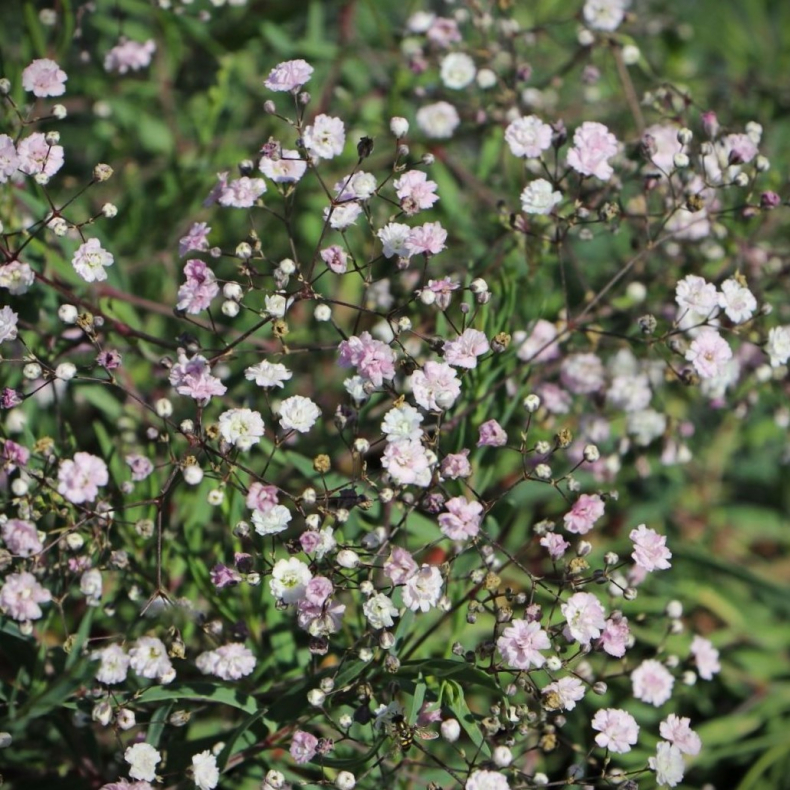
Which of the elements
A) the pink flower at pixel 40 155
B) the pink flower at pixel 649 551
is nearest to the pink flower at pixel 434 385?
the pink flower at pixel 649 551

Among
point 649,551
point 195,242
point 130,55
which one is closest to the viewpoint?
point 649,551

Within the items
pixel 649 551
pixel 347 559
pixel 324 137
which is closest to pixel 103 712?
pixel 347 559

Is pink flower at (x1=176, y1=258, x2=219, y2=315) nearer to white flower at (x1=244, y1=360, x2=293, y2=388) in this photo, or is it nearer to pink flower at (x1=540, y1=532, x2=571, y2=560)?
white flower at (x1=244, y1=360, x2=293, y2=388)

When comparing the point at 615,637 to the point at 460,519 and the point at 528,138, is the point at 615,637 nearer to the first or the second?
the point at 460,519

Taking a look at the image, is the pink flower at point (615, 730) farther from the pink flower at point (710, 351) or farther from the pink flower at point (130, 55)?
the pink flower at point (130, 55)

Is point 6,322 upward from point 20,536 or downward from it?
upward

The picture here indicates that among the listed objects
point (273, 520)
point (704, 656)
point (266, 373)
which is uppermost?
point (266, 373)

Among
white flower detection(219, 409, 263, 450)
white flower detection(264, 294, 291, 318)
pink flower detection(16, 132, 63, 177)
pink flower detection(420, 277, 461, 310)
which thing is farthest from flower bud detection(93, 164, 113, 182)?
pink flower detection(420, 277, 461, 310)
